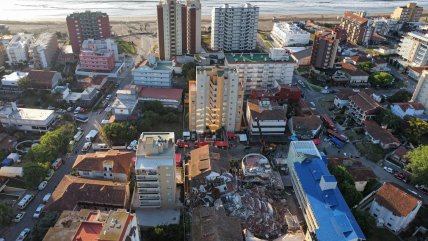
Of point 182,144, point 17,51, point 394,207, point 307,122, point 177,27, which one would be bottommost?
point 182,144

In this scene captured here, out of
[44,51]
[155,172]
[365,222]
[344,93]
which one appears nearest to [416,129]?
[344,93]

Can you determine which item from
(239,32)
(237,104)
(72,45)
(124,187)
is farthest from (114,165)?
(239,32)

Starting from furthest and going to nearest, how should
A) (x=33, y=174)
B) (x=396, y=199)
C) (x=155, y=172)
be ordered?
(x=33, y=174) < (x=396, y=199) < (x=155, y=172)

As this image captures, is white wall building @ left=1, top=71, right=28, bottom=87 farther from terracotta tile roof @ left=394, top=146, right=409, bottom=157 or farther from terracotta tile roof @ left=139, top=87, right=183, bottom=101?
terracotta tile roof @ left=394, top=146, right=409, bottom=157

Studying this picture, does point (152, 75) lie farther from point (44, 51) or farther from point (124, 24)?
point (124, 24)

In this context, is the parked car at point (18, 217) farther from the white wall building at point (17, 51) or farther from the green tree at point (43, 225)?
the white wall building at point (17, 51)

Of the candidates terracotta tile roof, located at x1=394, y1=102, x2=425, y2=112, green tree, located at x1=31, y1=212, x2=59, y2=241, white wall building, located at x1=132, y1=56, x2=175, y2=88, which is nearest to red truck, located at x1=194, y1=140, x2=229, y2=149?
white wall building, located at x1=132, y1=56, x2=175, y2=88

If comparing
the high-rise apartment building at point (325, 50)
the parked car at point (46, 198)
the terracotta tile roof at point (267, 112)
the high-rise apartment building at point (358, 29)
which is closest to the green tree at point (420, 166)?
the terracotta tile roof at point (267, 112)
